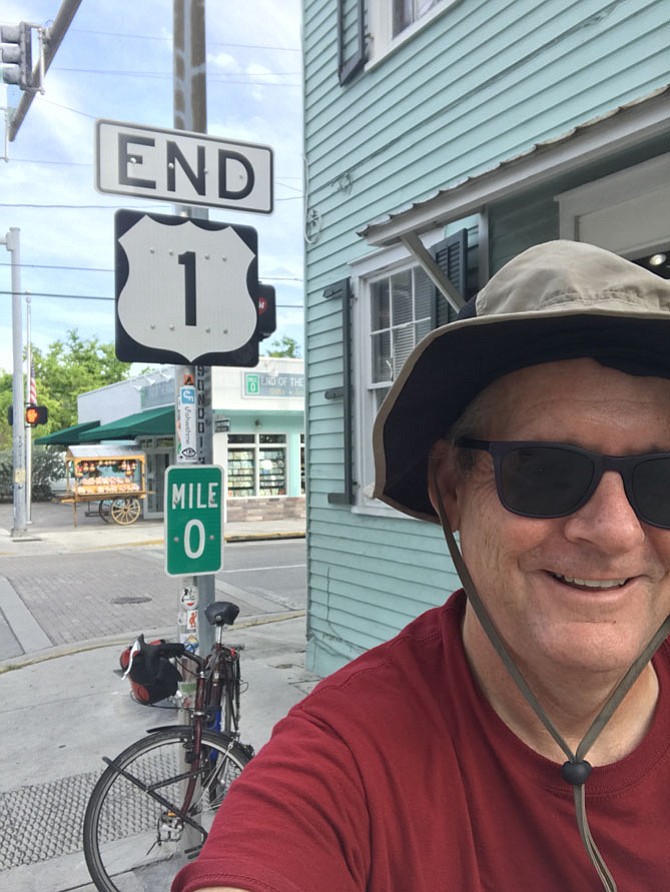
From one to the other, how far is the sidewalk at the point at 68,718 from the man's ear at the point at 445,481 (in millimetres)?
2925

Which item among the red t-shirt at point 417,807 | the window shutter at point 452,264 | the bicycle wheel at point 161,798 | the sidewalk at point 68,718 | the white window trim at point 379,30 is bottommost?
the sidewalk at point 68,718

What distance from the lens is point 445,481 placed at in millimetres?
1316

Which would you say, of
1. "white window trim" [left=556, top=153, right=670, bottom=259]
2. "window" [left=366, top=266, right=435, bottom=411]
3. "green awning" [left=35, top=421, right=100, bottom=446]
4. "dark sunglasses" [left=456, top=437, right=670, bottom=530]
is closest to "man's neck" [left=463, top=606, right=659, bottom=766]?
"dark sunglasses" [left=456, top=437, right=670, bottom=530]

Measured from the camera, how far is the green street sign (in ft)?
10.1

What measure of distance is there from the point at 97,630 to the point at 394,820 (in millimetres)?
7860

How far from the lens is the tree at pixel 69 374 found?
39.9 metres

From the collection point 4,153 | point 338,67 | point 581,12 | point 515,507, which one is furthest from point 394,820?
point 4,153

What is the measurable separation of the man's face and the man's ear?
0.45ft

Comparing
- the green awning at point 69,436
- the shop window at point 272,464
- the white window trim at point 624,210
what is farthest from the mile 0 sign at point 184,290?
the green awning at point 69,436

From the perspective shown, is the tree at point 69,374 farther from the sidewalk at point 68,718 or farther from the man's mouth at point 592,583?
the man's mouth at point 592,583

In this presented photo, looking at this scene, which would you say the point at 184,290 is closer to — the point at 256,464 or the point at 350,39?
the point at 350,39

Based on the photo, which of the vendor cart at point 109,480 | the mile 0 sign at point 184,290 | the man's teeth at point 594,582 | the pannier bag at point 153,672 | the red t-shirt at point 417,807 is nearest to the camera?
the red t-shirt at point 417,807

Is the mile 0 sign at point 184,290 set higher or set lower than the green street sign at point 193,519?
higher

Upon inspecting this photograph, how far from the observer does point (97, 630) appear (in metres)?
8.20
